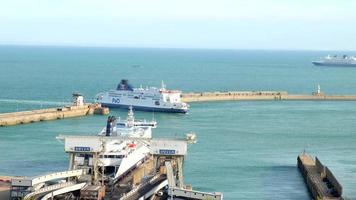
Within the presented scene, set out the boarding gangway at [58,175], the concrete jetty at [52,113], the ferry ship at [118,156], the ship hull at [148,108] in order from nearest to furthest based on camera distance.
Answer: the boarding gangway at [58,175], the ferry ship at [118,156], the concrete jetty at [52,113], the ship hull at [148,108]

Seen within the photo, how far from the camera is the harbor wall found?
63000 mm

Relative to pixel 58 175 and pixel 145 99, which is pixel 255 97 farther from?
pixel 58 175

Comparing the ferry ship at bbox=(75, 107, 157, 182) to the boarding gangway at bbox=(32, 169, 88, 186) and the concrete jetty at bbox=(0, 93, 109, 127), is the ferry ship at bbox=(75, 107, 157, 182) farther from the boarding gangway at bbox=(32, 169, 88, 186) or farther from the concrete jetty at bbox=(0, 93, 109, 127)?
the concrete jetty at bbox=(0, 93, 109, 127)

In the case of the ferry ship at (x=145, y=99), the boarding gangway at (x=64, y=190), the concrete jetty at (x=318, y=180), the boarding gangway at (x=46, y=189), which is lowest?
the concrete jetty at (x=318, y=180)

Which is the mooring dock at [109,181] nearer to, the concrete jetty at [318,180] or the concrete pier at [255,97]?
the concrete jetty at [318,180]

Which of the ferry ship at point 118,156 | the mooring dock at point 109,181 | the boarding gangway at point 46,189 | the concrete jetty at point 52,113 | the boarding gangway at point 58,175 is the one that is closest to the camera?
the boarding gangway at point 46,189

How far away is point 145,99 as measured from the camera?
78.4 metres

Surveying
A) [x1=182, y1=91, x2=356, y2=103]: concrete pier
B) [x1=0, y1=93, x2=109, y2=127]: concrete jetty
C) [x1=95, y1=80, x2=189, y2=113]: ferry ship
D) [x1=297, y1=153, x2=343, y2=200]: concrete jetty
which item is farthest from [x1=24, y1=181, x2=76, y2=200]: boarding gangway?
[x1=182, y1=91, x2=356, y2=103]: concrete pier

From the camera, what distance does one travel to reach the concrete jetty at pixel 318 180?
3559 cm

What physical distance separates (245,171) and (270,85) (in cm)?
8064

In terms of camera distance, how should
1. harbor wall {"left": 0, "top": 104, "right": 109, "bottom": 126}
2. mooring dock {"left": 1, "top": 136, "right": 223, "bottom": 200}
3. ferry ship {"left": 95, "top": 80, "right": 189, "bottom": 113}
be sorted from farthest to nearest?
ferry ship {"left": 95, "top": 80, "right": 189, "bottom": 113}, harbor wall {"left": 0, "top": 104, "right": 109, "bottom": 126}, mooring dock {"left": 1, "top": 136, "right": 223, "bottom": 200}

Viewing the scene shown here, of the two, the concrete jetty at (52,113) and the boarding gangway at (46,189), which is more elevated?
the concrete jetty at (52,113)

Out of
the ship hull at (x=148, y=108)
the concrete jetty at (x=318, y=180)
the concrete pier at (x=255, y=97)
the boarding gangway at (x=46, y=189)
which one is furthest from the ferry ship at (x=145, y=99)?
the boarding gangway at (x=46, y=189)

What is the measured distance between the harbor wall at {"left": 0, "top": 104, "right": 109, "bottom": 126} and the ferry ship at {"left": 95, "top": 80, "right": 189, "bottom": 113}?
5.19 metres
